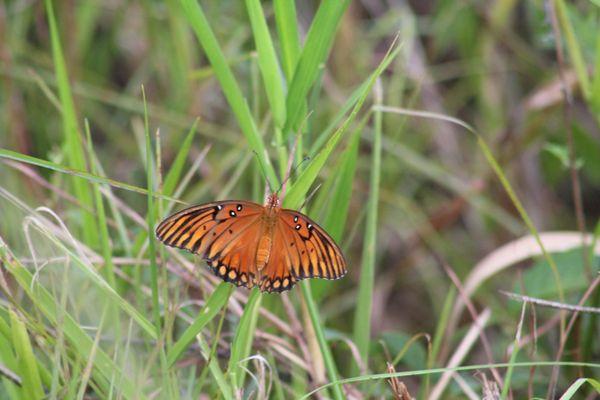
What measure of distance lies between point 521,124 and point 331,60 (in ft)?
2.31

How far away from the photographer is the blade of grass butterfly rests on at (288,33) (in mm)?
1117

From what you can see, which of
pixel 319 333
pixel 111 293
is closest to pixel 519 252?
pixel 319 333

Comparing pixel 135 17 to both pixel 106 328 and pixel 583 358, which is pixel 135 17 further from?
pixel 583 358

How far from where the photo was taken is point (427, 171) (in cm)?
226

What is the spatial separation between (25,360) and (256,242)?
0.37m

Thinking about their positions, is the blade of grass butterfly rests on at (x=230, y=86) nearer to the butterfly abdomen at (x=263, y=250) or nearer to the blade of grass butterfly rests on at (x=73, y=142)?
the butterfly abdomen at (x=263, y=250)

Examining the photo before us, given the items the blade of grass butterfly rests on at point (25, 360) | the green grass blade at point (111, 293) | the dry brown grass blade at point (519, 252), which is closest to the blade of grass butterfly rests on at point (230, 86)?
the green grass blade at point (111, 293)

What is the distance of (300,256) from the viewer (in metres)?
1.12

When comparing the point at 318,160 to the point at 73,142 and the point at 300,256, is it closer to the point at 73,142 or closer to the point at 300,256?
the point at 300,256

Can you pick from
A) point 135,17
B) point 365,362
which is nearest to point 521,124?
point 365,362

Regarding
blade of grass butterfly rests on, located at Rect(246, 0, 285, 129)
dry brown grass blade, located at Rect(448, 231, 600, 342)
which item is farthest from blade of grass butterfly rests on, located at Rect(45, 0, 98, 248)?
dry brown grass blade, located at Rect(448, 231, 600, 342)

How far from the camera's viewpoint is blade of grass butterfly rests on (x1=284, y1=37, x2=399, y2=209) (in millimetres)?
982

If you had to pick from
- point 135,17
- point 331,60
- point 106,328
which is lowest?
point 106,328

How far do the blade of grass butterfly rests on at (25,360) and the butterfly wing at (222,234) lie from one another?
0.22m
